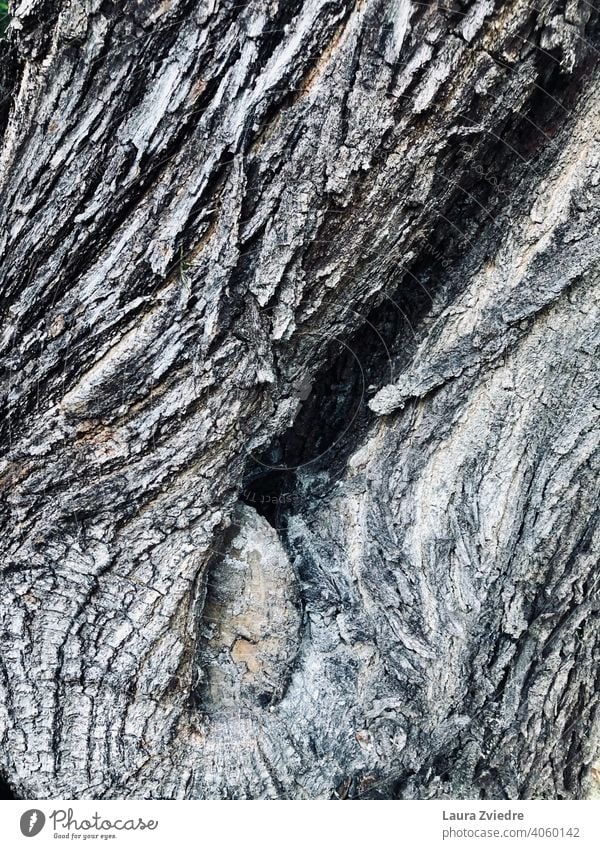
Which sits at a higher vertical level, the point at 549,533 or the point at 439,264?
the point at 439,264

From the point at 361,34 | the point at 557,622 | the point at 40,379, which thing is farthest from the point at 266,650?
the point at 361,34

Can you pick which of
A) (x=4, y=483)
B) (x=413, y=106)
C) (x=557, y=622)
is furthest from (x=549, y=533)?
(x=4, y=483)

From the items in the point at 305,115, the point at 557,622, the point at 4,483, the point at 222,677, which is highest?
the point at 305,115

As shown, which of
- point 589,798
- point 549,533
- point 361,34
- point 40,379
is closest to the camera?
point 361,34

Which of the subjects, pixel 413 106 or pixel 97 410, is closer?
pixel 413 106

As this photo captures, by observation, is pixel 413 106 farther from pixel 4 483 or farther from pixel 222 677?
pixel 222 677

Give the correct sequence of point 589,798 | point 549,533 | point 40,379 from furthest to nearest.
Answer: point 589,798, point 549,533, point 40,379

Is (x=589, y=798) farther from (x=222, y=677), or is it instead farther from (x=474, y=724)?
(x=222, y=677)
